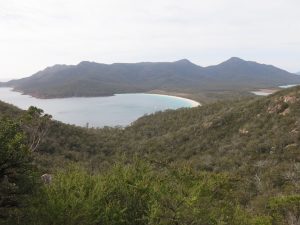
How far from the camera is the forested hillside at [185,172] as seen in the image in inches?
626

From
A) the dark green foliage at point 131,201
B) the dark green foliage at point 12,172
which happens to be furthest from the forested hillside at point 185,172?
the dark green foliage at point 12,172

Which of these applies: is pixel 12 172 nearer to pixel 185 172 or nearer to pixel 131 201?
pixel 131 201

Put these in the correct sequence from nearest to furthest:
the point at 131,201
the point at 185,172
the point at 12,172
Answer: the point at 12,172 < the point at 131,201 < the point at 185,172

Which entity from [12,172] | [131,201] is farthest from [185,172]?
[12,172]

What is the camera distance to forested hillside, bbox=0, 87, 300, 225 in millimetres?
15906

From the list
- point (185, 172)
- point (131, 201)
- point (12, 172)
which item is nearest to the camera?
point (12, 172)

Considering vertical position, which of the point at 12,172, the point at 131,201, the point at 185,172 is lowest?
the point at 131,201

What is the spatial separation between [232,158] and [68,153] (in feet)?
59.9

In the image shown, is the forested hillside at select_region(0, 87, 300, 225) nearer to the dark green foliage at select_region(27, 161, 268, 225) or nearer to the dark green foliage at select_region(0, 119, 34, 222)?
the dark green foliage at select_region(27, 161, 268, 225)

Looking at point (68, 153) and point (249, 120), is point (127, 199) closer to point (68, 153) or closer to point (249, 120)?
point (68, 153)

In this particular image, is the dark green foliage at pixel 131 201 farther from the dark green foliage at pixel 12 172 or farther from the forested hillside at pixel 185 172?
the dark green foliage at pixel 12 172

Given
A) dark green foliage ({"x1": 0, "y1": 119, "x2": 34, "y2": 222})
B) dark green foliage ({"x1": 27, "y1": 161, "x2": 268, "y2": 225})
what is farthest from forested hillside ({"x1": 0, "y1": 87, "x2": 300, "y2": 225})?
dark green foliage ({"x1": 0, "y1": 119, "x2": 34, "y2": 222})

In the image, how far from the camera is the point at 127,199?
17.7 metres

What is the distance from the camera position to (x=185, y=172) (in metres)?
21.0
